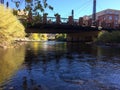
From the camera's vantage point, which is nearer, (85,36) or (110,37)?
(110,37)

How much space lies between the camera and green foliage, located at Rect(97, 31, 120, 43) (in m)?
105

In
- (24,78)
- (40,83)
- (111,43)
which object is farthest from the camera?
(111,43)

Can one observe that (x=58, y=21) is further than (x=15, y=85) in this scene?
Yes

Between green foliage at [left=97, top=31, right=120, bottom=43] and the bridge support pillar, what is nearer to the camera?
green foliage at [left=97, top=31, right=120, bottom=43]

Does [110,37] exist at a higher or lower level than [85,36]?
higher

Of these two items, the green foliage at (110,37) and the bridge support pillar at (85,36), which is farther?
the bridge support pillar at (85,36)

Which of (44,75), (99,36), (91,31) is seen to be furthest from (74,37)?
(44,75)

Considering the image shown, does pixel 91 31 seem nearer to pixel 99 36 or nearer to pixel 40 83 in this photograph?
pixel 99 36

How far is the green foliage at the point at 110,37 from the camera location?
105 m

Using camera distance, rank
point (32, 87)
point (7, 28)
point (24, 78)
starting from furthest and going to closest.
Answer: point (7, 28)
point (24, 78)
point (32, 87)

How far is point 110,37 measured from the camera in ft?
346

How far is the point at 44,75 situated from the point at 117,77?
6.34m

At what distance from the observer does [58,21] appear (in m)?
102

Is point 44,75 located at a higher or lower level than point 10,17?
lower
